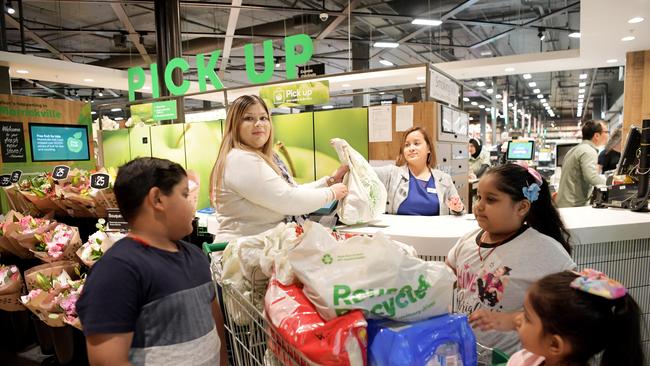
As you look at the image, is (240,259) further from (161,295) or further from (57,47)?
(57,47)

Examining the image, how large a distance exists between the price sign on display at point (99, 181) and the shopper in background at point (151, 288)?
60.8 inches

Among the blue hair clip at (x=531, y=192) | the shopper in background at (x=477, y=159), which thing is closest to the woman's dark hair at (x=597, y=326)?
the blue hair clip at (x=531, y=192)

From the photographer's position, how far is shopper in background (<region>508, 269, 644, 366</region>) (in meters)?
1.02

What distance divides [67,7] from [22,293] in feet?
24.8

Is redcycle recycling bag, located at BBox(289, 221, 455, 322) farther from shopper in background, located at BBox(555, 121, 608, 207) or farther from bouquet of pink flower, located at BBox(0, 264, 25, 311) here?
shopper in background, located at BBox(555, 121, 608, 207)

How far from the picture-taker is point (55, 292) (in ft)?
9.18

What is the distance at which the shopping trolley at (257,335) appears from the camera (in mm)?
1075

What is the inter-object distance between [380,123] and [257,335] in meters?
2.95

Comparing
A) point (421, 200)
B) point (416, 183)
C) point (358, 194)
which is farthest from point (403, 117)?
point (358, 194)

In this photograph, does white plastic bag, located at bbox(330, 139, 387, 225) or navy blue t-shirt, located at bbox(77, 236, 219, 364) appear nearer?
navy blue t-shirt, located at bbox(77, 236, 219, 364)

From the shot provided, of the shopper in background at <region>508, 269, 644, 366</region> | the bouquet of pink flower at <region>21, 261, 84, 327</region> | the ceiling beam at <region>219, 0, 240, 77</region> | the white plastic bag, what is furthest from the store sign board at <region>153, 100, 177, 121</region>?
the shopper in background at <region>508, 269, 644, 366</region>

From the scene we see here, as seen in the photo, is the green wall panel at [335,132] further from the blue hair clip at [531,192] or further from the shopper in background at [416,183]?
the blue hair clip at [531,192]

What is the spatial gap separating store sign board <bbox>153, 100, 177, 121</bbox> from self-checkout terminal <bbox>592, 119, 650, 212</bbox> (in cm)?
530

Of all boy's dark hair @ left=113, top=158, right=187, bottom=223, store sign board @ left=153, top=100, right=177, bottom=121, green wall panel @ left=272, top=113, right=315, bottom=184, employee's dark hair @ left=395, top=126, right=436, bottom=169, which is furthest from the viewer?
store sign board @ left=153, top=100, right=177, bottom=121
